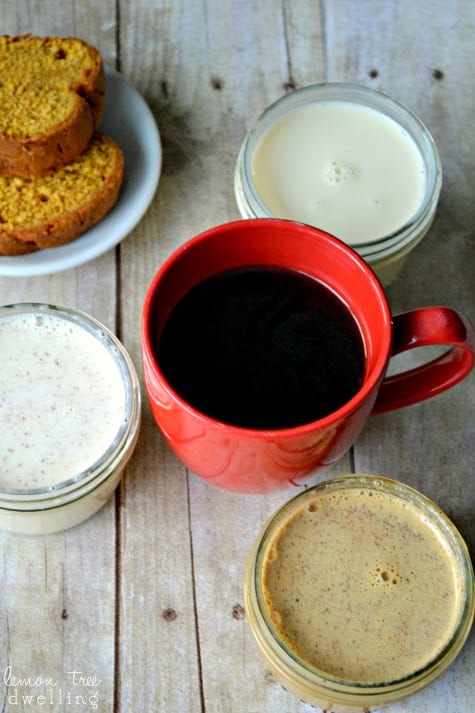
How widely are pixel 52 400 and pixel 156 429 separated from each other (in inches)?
5.2

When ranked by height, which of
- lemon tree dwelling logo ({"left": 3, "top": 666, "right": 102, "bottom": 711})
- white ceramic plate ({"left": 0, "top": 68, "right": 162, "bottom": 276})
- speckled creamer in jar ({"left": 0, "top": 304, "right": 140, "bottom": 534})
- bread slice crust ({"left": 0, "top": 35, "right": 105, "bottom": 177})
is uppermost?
bread slice crust ({"left": 0, "top": 35, "right": 105, "bottom": 177})

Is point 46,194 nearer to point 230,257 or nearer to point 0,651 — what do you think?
point 230,257

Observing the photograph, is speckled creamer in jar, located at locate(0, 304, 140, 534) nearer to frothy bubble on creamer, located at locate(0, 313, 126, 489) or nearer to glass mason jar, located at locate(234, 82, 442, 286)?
frothy bubble on creamer, located at locate(0, 313, 126, 489)

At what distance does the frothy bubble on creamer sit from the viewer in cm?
102

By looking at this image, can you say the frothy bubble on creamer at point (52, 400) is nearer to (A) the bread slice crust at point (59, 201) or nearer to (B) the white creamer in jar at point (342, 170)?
(A) the bread slice crust at point (59, 201)

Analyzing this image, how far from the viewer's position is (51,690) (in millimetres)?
1011

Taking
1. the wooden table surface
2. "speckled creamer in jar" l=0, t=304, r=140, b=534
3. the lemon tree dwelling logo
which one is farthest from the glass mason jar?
the lemon tree dwelling logo

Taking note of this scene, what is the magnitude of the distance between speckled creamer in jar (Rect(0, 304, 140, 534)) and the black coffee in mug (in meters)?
0.11

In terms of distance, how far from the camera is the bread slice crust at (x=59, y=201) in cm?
114

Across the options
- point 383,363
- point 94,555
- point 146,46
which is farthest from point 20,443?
point 146,46

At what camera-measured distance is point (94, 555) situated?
42.1 inches

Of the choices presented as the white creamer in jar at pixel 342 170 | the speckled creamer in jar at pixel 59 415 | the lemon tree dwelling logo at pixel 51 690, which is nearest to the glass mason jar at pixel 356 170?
the white creamer in jar at pixel 342 170

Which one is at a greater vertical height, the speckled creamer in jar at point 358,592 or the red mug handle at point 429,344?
the red mug handle at point 429,344

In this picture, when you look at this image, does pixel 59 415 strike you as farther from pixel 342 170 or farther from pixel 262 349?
pixel 342 170
